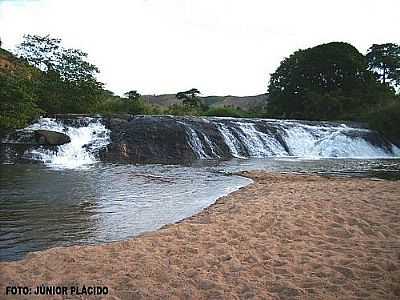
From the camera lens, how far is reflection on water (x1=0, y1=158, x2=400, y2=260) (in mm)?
5836

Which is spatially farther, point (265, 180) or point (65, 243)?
point (265, 180)

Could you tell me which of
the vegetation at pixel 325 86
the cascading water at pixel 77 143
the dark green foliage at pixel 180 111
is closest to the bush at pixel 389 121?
the vegetation at pixel 325 86

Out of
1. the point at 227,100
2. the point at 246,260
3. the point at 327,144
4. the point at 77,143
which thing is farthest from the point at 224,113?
the point at 246,260

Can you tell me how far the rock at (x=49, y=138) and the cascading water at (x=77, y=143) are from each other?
24cm

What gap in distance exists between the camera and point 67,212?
7340mm

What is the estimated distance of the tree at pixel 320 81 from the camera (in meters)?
39.7

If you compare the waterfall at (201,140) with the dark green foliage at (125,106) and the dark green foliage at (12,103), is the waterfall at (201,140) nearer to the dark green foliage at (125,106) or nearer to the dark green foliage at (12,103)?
the dark green foliage at (12,103)

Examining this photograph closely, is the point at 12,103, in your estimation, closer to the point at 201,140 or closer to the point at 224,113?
the point at 201,140

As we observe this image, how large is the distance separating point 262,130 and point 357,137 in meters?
6.94

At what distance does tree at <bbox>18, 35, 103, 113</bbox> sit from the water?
4391 mm

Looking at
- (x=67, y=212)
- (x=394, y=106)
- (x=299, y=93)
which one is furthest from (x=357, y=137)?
(x=67, y=212)

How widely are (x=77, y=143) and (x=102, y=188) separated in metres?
9.51

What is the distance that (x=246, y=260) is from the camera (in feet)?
14.9

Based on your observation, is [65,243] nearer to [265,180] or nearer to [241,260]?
[241,260]
